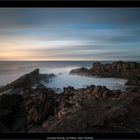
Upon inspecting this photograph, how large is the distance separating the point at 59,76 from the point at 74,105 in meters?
0.21

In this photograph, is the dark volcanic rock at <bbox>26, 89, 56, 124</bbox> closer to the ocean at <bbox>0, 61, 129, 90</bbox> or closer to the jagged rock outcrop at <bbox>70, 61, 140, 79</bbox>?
the ocean at <bbox>0, 61, 129, 90</bbox>

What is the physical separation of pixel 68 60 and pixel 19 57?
12.5 inches

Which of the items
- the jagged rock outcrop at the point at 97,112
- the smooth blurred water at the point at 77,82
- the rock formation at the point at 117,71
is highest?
the rock formation at the point at 117,71

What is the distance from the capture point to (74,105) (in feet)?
6.61

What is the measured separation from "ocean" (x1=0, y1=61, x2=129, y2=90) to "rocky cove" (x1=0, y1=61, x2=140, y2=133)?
3 cm

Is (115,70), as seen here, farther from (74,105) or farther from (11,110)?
(11,110)

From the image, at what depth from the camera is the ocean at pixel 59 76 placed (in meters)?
2.00

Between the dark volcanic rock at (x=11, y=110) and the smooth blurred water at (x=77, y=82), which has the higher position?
the smooth blurred water at (x=77, y=82)

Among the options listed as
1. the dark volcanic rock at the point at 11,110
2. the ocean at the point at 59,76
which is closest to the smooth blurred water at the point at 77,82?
the ocean at the point at 59,76

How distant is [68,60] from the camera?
204 cm

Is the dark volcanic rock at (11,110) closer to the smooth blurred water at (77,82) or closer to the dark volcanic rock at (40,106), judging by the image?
the dark volcanic rock at (40,106)

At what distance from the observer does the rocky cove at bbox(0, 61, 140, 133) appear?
1959mm

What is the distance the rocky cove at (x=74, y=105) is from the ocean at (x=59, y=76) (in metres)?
0.03

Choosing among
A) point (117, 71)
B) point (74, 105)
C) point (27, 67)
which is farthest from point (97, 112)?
point (27, 67)
